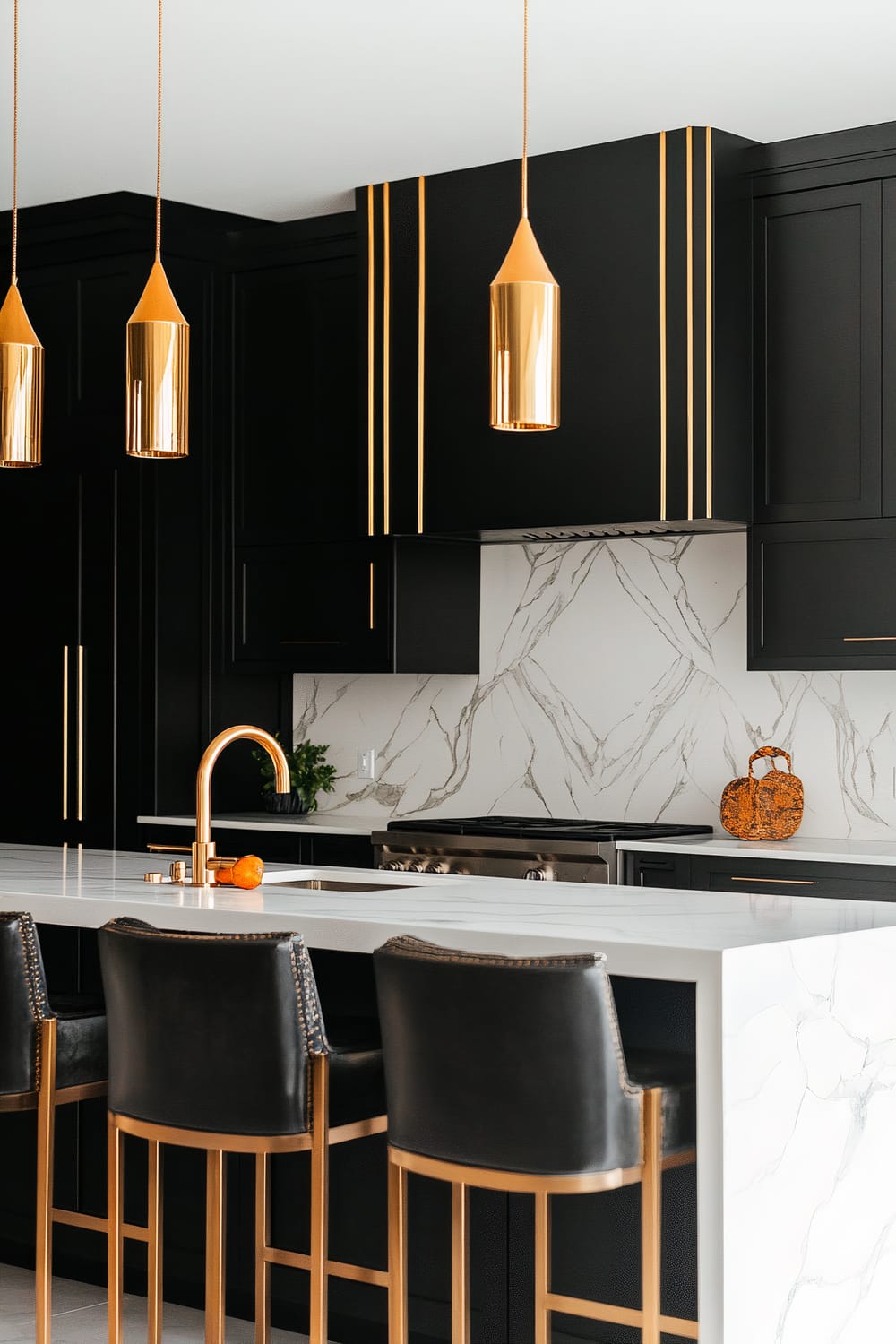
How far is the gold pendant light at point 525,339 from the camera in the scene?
2822mm

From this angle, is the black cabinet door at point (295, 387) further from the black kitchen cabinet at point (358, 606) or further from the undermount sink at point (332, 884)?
the undermount sink at point (332, 884)

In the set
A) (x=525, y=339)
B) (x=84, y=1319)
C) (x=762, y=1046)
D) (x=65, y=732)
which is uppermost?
(x=525, y=339)

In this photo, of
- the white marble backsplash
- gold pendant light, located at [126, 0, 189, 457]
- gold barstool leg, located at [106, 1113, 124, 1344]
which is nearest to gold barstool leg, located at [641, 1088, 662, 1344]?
gold barstool leg, located at [106, 1113, 124, 1344]

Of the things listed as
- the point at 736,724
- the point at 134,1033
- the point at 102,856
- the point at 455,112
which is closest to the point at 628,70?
the point at 455,112

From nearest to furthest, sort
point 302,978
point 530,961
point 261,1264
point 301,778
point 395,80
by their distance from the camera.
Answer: point 530,961, point 302,978, point 261,1264, point 395,80, point 301,778

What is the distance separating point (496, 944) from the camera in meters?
2.76

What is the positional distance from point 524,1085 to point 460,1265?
48 cm

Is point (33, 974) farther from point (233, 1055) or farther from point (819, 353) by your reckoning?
point (819, 353)

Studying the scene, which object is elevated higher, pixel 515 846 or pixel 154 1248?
pixel 515 846

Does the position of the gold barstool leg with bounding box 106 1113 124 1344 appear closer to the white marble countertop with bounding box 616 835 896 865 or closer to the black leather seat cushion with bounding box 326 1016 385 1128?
the black leather seat cushion with bounding box 326 1016 385 1128

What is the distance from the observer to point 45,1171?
10.5 ft

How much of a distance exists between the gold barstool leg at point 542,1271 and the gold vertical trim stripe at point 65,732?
324cm

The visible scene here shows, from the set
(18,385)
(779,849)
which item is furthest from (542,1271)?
(779,849)

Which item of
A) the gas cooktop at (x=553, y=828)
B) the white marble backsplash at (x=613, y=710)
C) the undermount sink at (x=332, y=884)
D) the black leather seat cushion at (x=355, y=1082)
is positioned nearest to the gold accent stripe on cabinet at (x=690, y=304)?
the white marble backsplash at (x=613, y=710)
